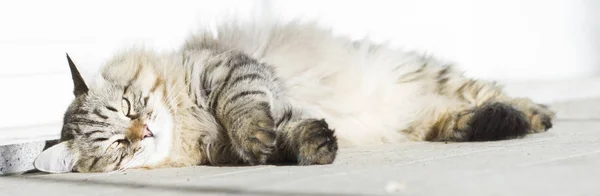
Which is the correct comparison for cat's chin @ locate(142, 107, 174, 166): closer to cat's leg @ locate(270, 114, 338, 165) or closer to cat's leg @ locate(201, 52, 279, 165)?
cat's leg @ locate(201, 52, 279, 165)

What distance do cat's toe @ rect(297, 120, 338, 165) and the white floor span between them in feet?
0.14

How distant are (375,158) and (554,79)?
3452 millimetres

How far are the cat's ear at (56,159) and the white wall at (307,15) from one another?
1.01ft

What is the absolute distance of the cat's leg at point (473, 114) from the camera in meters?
3.04

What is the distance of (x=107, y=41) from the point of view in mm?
3859

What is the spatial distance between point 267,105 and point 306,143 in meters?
0.21

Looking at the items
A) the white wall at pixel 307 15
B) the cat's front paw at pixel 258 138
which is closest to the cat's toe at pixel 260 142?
the cat's front paw at pixel 258 138

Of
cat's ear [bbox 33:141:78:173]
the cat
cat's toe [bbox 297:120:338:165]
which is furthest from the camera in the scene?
cat's ear [bbox 33:141:78:173]

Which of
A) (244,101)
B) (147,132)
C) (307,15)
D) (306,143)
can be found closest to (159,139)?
(147,132)

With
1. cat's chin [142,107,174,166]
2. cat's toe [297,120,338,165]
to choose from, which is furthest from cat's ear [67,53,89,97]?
cat's toe [297,120,338,165]

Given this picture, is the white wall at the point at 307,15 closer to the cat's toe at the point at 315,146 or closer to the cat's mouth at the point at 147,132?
the cat's mouth at the point at 147,132

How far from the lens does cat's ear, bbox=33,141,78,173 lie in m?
2.78

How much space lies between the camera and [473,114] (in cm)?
314

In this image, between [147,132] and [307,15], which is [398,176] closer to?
[147,132]
